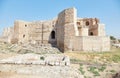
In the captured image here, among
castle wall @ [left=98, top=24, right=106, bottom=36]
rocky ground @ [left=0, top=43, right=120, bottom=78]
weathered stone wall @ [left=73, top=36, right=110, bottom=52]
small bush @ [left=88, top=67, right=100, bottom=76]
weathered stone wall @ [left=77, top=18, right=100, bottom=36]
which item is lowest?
small bush @ [left=88, top=67, right=100, bottom=76]

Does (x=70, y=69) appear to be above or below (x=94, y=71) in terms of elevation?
above

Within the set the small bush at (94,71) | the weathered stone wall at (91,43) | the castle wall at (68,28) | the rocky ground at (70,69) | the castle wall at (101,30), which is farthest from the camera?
the castle wall at (101,30)

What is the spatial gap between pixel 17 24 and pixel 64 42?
9.97 meters

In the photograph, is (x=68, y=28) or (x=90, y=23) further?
(x=90, y=23)

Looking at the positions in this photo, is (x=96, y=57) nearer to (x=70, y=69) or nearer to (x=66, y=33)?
(x=66, y=33)

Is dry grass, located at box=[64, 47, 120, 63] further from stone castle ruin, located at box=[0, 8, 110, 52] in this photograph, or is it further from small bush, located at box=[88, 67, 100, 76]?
small bush, located at box=[88, 67, 100, 76]

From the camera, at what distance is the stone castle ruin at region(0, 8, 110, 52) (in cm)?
2186

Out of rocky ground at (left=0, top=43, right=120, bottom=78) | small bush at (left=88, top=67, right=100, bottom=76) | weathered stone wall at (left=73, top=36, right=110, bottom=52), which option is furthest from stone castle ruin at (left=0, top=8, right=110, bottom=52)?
small bush at (left=88, top=67, right=100, bottom=76)

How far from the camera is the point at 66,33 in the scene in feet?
75.5

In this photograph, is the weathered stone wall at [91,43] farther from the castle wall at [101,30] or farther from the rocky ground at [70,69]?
the castle wall at [101,30]

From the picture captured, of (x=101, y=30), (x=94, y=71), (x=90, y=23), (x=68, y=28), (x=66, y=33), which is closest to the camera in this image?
(x=94, y=71)

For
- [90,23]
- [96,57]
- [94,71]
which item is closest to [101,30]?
[90,23]

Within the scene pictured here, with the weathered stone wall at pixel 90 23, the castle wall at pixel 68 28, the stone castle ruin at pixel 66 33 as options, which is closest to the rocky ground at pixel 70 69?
the stone castle ruin at pixel 66 33

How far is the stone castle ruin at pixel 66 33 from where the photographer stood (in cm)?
2186
